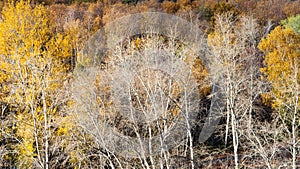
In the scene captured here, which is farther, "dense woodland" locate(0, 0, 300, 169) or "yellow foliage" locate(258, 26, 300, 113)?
"yellow foliage" locate(258, 26, 300, 113)

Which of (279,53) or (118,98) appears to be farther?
(279,53)

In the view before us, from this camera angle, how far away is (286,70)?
2333cm

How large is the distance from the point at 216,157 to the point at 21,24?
13.0m

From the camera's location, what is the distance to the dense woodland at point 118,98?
35.1ft

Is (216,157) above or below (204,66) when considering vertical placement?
below

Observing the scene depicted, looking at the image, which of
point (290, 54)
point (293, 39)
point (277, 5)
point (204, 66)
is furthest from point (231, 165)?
point (277, 5)

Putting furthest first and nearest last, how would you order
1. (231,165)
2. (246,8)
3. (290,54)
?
1. (246,8)
2. (290,54)
3. (231,165)

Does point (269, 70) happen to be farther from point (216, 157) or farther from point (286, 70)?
point (216, 157)

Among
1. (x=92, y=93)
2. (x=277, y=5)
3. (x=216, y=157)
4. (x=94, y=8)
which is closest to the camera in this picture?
(x=92, y=93)

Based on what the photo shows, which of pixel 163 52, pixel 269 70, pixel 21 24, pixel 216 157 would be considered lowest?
pixel 216 157

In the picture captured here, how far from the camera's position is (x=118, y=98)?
1348 cm

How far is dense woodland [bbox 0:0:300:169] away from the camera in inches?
422

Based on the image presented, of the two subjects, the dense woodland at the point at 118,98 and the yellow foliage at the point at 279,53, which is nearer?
the dense woodland at the point at 118,98

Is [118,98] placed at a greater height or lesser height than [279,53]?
lesser
